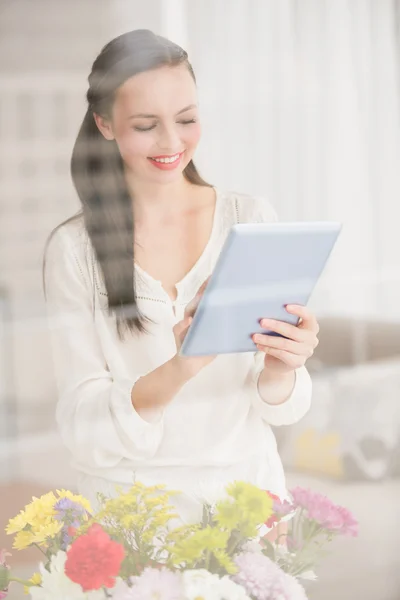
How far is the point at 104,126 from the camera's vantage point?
1003 millimetres

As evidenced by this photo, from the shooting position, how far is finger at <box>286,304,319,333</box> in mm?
1100

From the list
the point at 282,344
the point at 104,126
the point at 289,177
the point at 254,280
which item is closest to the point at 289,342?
the point at 282,344

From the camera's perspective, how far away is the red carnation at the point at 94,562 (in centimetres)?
98

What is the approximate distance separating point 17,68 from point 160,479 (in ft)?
1.71

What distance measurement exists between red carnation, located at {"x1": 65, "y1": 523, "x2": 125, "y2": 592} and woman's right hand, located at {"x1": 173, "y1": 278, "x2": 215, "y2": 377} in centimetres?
22

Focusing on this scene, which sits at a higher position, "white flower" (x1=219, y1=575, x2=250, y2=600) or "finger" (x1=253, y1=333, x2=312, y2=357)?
"finger" (x1=253, y1=333, x2=312, y2=357)

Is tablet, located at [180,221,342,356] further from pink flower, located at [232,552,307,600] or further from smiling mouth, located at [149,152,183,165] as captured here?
pink flower, located at [232,552,307,600]

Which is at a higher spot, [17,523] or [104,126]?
[104,126]

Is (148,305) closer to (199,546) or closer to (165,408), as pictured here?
(165,408)

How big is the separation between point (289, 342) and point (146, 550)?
0.31 m

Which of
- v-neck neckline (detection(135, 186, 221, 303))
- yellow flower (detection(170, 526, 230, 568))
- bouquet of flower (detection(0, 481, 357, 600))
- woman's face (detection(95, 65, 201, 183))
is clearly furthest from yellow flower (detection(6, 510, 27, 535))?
woman's face (detection(95, 65, 201, 183))

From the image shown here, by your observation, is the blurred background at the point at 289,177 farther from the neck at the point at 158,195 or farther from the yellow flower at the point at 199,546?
the yellow flower at the point at 199,546

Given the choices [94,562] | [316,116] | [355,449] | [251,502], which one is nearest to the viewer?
[94,562]

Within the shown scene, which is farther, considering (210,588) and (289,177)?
(289,177)
